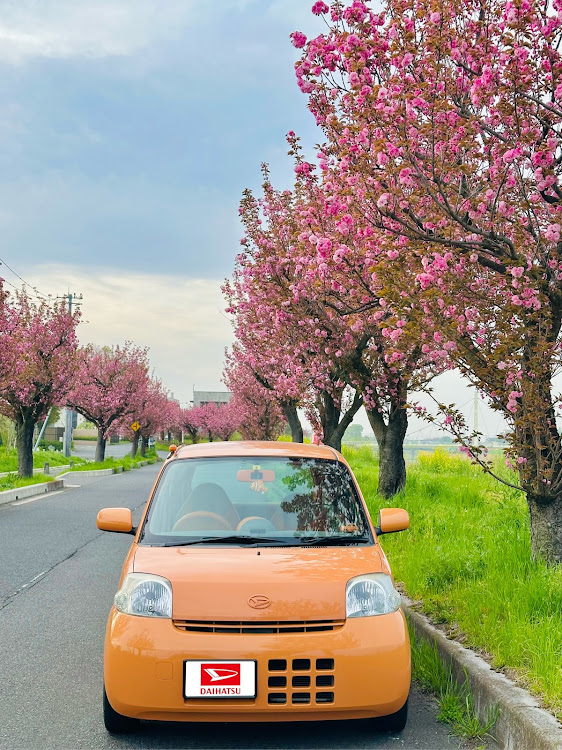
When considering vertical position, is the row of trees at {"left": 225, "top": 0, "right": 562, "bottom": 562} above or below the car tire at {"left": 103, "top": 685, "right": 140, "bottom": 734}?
above

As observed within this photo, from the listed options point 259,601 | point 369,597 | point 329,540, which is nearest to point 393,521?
point 329,540

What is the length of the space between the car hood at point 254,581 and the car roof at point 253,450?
45.2 inches

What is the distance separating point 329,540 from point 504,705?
49.5 inches

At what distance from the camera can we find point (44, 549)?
37.3 ft

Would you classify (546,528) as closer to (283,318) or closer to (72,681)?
(72,681)

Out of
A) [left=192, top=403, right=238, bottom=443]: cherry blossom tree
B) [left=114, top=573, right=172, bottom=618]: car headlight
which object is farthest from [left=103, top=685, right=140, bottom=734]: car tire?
[left=192, top=403, right=238, bottom=443]: cherry blossom tree

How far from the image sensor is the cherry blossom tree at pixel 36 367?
1016 inches

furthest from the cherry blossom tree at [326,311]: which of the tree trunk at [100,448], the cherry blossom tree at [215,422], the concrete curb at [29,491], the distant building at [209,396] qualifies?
the distant building at [209,396]

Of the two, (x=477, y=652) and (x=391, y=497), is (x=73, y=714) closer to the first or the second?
(x=477, y=652)

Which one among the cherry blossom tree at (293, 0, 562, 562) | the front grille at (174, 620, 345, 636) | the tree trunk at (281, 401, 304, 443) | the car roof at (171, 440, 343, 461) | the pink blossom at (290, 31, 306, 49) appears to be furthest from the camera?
the tree trunk at (281, 401, 304, 443)

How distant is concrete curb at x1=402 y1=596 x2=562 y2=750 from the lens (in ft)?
12.3

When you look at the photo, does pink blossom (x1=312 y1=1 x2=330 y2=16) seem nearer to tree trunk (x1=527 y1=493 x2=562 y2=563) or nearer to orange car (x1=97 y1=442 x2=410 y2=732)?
tree trunk (x1=527 y1=493 x2=562 y2=563)

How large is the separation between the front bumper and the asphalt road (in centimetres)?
33

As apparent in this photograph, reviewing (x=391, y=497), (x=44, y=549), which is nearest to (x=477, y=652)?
(x=44, y=549)
